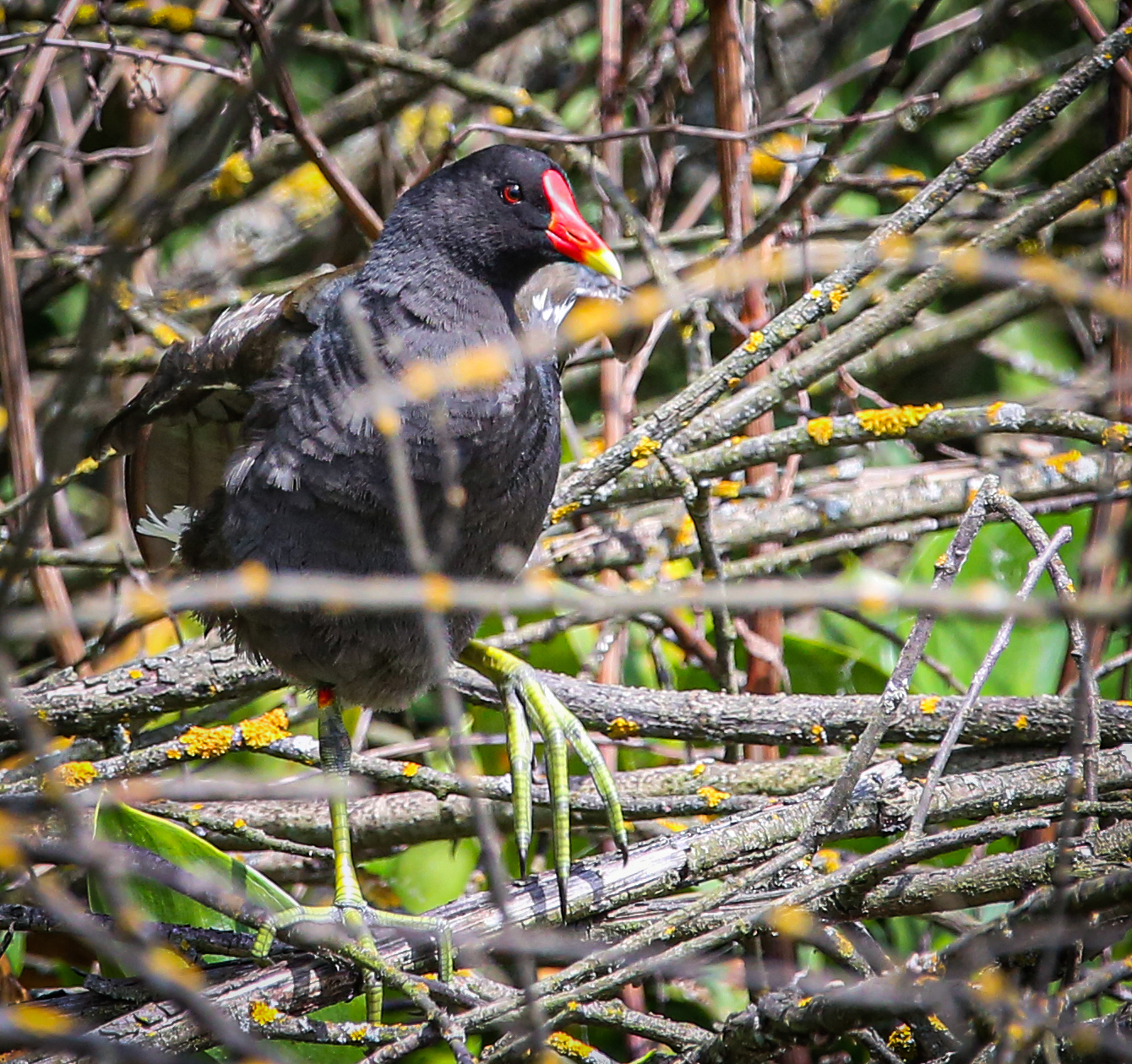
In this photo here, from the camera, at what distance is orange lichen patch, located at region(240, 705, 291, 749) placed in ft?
7.45

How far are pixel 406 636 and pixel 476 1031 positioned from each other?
2.27 feet

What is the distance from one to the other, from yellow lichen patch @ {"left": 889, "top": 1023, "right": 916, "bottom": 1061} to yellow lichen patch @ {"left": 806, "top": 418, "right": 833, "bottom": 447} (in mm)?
1114

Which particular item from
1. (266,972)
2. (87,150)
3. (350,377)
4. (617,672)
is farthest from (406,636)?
(87,150)

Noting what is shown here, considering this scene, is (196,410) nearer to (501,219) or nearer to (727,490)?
(501,219)

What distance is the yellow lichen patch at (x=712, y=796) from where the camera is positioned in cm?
210

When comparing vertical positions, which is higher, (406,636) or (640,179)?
(640,179)

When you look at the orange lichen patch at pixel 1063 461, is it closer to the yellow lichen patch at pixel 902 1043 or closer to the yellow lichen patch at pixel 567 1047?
the yellow lichen patch at pixel 902 1043

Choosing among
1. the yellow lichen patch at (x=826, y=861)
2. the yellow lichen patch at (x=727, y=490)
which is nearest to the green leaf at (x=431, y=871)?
the yellow lichen patch at (x=826, y=861)

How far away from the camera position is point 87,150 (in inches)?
159

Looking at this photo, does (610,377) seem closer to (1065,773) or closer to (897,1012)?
(1065,773)

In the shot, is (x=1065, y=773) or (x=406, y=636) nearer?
(x=1065, y=773)

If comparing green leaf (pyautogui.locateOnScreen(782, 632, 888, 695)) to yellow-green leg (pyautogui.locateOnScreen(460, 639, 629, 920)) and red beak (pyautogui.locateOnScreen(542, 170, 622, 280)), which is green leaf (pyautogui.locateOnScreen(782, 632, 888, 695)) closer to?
yellow-green leg (pyautogui.locateOnScreen(460, 639, 629, 920))

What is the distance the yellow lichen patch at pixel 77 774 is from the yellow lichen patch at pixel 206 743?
159mm

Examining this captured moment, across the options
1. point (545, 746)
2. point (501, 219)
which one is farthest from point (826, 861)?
point (501, 219)
